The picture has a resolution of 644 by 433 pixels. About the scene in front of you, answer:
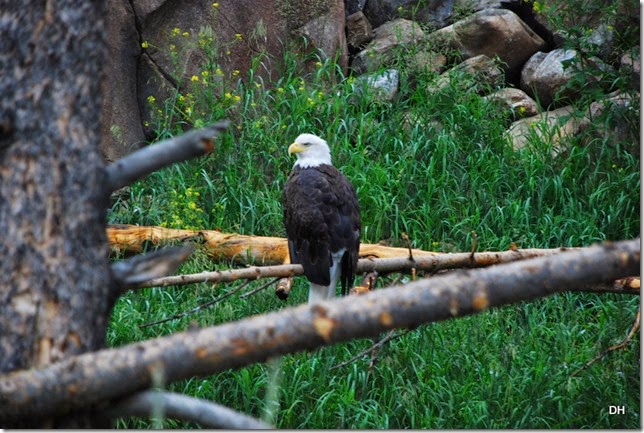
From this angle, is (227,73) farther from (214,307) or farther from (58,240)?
(58,240)

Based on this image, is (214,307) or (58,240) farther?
(214,307)

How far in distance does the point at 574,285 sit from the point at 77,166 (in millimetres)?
682

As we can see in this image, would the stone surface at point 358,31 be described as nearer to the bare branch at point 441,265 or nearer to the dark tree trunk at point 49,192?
the bare branch at point 441,265

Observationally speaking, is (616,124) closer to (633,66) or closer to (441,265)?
(633,66)

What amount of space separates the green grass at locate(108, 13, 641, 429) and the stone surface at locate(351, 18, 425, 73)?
0.21 m

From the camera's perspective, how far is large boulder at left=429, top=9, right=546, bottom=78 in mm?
6079

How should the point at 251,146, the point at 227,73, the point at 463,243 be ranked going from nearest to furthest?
1. the point at 463,243
2. the point at 251,146
3. the point at 227,73

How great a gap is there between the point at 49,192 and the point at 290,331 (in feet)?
1.27

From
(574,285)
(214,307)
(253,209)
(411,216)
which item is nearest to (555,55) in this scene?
(411,216)

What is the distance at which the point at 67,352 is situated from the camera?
4.10 ft

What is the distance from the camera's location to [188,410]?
1.18 meters

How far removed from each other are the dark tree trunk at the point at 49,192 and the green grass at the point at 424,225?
2233mm

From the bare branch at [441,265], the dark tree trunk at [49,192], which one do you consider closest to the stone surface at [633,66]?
the bare branch at [441,265]

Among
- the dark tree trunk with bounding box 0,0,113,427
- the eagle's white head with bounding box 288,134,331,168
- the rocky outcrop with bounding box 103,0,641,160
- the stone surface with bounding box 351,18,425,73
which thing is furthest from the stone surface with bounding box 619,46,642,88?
the dark tree trunk with bounding box 0,0,113,427
